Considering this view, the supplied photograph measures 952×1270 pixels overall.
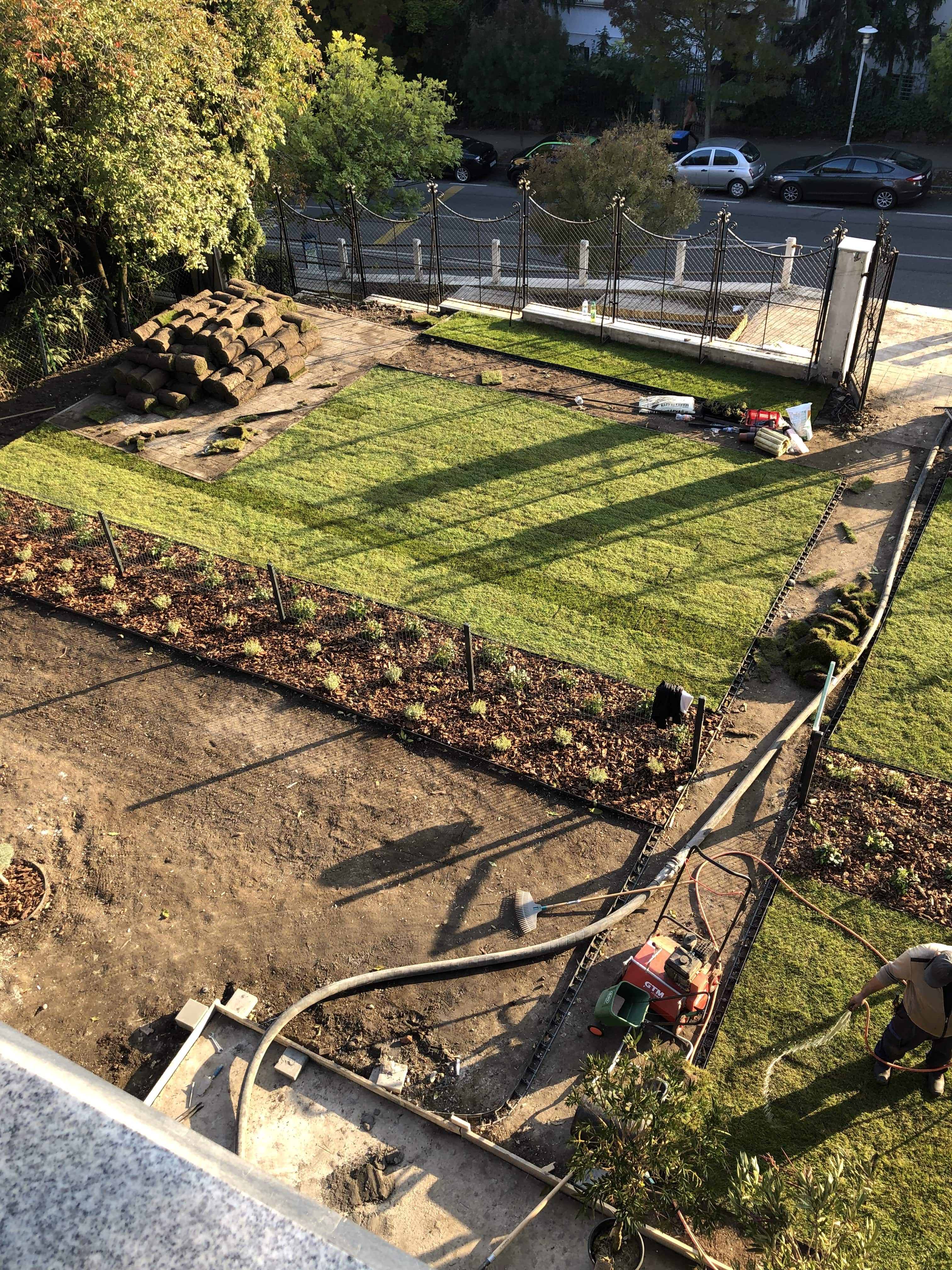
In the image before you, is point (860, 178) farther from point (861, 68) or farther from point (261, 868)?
point (261, 868)

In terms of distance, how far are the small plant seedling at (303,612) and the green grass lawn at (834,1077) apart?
7.15 meters

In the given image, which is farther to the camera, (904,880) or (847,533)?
(847,533)

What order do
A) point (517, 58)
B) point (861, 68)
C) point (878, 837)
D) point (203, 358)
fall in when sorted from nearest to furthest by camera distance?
1. point (878, 837)
2. point (203, 358)
3. point (861, 68)
4. point (517, 58)

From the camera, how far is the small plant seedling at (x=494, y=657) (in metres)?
12.8

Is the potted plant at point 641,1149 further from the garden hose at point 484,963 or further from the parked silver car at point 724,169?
the parked silver car at point 724,169

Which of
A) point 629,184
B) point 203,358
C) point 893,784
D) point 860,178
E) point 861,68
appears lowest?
point 893,784

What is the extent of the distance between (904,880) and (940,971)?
8.25 ft

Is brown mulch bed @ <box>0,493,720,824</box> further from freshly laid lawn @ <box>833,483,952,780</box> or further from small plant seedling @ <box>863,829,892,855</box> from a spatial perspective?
small plant seedling @ <box>863,829,892,855</box>

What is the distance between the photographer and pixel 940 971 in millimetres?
7641

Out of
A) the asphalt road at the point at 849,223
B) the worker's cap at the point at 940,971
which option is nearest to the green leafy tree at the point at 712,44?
the asphalt road at the point at 849,223

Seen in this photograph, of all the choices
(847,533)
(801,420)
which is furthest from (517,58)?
(847,533)

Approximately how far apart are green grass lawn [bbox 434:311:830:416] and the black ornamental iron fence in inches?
19.7

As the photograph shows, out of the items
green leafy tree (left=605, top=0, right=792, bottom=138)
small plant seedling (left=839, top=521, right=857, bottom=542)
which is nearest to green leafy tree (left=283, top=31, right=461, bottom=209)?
green leafy tree (left=605, top=0, right=792, bottom=138)

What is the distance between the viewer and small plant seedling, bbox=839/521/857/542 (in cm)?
1488
